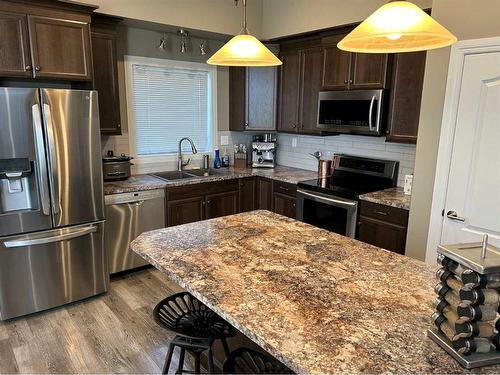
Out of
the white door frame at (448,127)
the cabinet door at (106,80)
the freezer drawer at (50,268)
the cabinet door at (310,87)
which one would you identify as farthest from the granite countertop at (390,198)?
the cabinet door at (106,80)

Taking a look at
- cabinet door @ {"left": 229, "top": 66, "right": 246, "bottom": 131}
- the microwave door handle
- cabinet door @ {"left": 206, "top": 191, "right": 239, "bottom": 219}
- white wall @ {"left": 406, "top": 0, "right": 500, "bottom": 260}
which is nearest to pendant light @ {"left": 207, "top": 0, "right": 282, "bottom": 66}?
white wall @ {"left": 406, "top": 0, "right": 500, "bottom": 260}

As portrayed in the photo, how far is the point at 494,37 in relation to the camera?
7.27ft

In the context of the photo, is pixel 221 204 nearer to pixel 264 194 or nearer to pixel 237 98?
pixel 264 194

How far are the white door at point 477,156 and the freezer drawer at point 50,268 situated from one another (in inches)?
112

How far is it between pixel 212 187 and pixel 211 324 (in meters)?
2.34

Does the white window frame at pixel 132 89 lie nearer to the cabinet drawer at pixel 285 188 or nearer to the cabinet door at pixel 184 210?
the cabinet door at pixel 184 210

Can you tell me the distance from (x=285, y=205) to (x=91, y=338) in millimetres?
2309

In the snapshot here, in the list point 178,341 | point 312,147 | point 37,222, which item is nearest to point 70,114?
point 37,222

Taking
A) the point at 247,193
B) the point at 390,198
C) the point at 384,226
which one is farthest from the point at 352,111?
the point at 247,193

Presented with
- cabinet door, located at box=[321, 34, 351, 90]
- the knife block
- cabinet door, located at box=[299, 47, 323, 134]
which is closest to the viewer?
the knife block

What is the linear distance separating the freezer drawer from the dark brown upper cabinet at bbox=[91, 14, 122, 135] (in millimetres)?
1092

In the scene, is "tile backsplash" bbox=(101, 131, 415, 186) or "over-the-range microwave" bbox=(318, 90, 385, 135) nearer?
"over-the-range microwave" bbox=(318, 90, 385, 135)

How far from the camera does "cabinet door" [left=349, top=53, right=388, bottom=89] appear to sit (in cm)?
328

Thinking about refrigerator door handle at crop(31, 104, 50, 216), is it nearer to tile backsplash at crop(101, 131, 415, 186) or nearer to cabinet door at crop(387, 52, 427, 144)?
tile backsplash at crop(101, 131, 415, 186)
